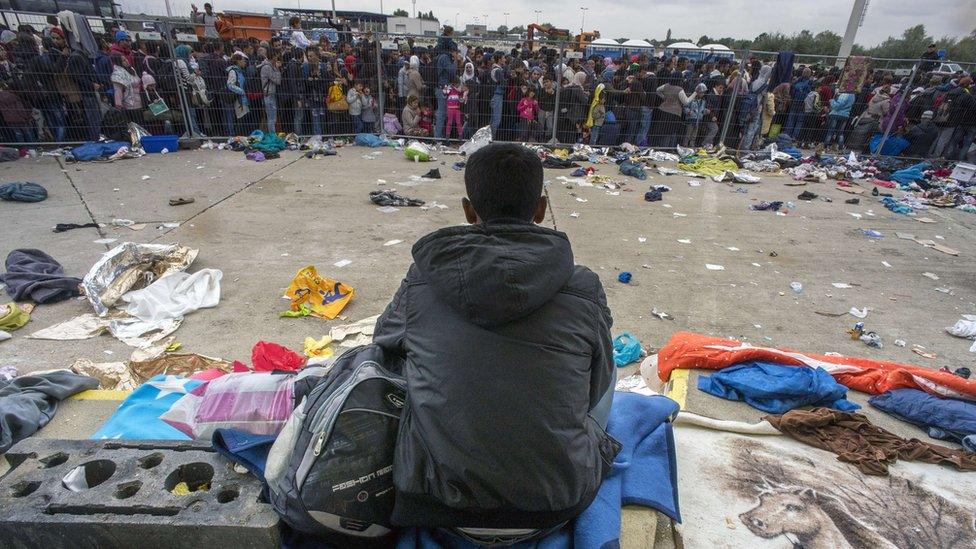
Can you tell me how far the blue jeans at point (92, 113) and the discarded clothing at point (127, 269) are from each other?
6.45 meters

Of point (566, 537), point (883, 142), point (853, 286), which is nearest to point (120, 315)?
Answer: point (566, 537)

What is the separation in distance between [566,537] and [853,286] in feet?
16.2

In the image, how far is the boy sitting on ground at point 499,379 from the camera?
130cm

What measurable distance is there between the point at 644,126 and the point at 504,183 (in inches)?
405

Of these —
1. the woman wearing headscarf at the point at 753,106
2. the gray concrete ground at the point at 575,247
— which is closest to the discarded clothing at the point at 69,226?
the gray concrete ground at the point at 575,247

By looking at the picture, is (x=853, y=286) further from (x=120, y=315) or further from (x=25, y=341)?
(x=25, y=341)

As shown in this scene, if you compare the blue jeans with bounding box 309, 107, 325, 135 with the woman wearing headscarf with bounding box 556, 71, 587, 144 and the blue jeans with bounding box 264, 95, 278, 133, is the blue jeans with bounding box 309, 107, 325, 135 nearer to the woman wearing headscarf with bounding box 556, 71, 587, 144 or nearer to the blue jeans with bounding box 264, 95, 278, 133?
the blue jeans with bounding box 264, 95, 278, 133

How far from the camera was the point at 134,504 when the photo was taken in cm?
160

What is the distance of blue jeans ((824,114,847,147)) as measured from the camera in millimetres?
10945

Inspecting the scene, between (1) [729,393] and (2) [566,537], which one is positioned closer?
(2) [566,537]

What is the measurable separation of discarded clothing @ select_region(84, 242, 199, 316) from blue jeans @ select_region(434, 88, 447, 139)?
6.91 m

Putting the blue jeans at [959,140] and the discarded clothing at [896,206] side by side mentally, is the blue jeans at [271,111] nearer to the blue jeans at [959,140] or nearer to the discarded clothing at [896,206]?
the discarded clothing at [896,206]

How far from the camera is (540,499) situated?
1354 millimetres

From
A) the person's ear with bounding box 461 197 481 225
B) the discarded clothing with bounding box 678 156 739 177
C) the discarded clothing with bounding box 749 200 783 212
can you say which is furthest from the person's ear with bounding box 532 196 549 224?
the discarded clothing with bounding box 678 156 739 177
